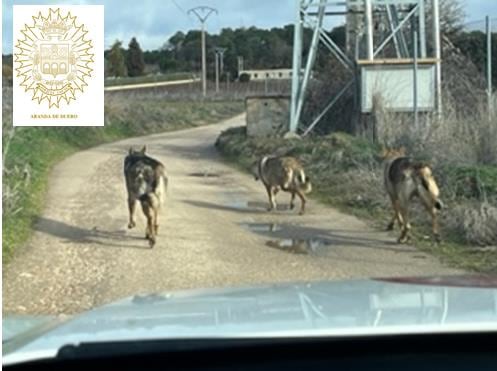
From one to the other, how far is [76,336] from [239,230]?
11859 millimetres

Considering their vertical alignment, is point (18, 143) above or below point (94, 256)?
above

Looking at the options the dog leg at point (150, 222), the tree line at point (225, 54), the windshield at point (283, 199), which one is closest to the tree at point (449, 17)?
the windshield at point (283, 199)

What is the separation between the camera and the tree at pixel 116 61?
6712cm

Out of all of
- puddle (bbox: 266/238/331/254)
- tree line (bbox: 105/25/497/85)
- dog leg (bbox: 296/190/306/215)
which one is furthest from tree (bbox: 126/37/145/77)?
puddle (bbox: 266/238/331/254)

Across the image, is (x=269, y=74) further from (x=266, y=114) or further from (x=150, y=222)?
(x=150, y=222)

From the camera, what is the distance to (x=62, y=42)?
44.0ft

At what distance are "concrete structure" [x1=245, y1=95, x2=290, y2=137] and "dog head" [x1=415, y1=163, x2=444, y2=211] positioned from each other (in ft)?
62.7

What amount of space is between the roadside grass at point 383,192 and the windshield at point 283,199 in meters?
0.05

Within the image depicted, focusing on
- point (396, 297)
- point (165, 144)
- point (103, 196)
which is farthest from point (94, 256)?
point (165, 144)

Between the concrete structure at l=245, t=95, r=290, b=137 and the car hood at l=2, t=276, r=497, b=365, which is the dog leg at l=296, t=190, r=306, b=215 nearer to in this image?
the car hood at l=2, t=276, r=497, b=365

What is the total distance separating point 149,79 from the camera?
3462 inches

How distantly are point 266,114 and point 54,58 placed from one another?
766 inches

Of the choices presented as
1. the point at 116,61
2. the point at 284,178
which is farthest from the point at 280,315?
the point at 116,61

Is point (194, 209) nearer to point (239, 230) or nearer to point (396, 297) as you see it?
point (239, 230)
